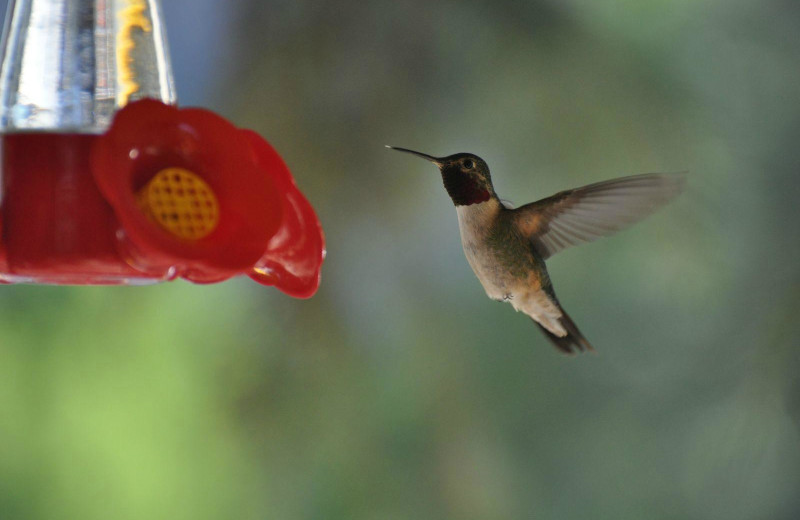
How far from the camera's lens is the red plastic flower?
3.26 ft

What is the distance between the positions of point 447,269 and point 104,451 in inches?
52.2

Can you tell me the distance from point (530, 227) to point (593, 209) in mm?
196

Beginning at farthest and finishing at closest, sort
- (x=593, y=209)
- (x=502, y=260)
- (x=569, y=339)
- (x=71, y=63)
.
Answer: (x=569, y=339)
(x=502, y=260)
(x=593, y=209)
(x=71, y=63)

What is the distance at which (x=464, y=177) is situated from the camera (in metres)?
1.82

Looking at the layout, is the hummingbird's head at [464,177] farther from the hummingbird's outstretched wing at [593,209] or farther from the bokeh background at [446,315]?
the bokeh background at [446,315]

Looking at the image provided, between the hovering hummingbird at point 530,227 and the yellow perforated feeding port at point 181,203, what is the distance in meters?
0.65

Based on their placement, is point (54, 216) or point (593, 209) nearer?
point (54, 216)

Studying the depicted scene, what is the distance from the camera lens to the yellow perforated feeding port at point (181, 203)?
1.07 meters

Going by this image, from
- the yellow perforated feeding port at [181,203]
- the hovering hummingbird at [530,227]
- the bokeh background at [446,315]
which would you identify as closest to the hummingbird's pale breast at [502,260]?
the hovering hummingbird at [530,227]

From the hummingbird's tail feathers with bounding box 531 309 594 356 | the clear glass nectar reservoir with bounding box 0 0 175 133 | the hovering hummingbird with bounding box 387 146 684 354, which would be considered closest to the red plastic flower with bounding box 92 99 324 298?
the clear glass nectar reservoir with bounding box 0 0 175 133

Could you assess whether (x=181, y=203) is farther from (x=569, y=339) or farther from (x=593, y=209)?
(x=569, y=339)

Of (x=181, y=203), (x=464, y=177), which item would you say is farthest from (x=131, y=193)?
(x=464, y=177)

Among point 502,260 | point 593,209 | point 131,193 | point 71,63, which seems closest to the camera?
point 131,193

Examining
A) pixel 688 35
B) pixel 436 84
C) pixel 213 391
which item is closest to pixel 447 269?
pixel 436 84
